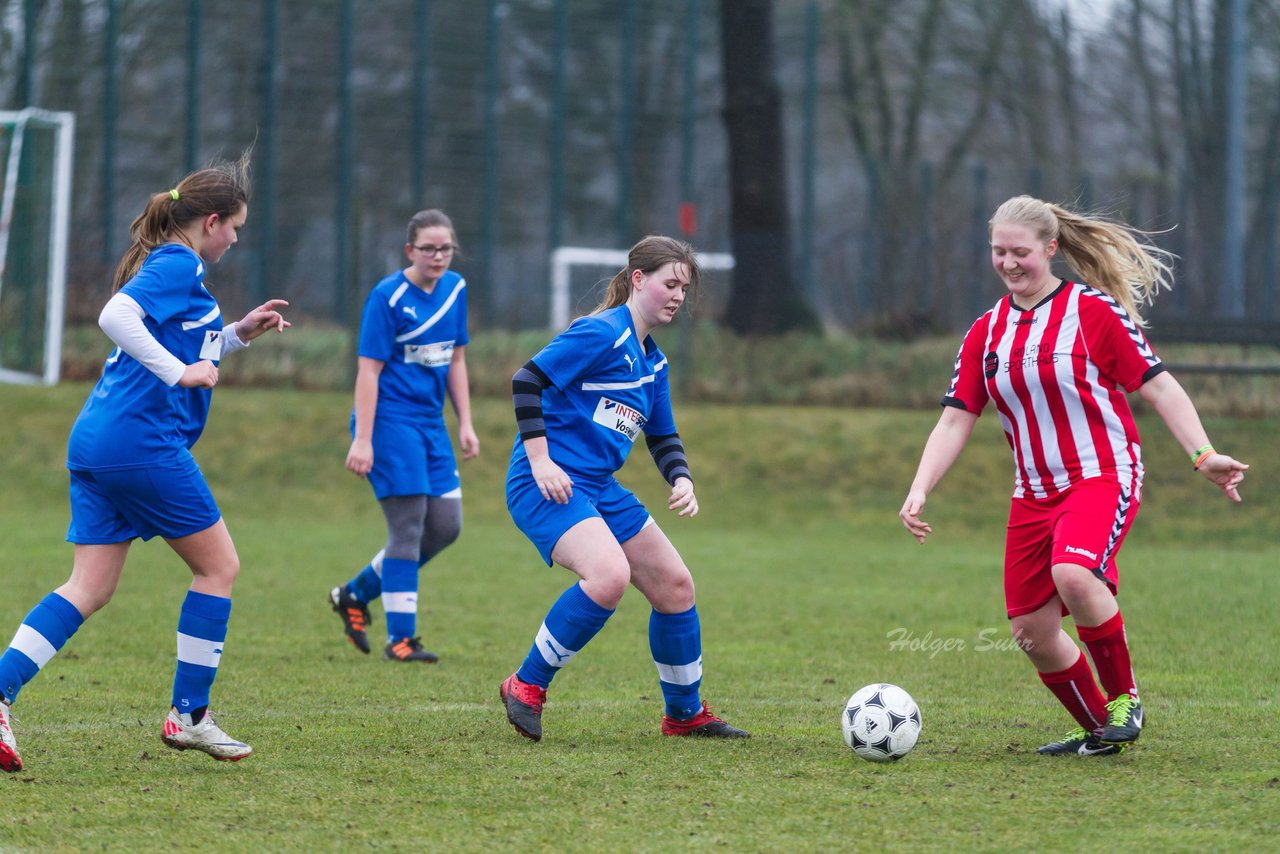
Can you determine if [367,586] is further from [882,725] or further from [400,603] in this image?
[882,725]

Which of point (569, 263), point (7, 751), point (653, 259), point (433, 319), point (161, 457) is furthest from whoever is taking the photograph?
point (569, 263)

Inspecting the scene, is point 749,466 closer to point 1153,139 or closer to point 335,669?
point 335,669

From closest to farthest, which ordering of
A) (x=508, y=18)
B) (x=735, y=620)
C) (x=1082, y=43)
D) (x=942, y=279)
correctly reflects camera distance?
1. (x=735, y=620)
2. (x=942, y=279)
3. (x=508, y=18)
4. (x=1082, y=43)

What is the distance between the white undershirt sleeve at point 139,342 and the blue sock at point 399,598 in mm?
2778

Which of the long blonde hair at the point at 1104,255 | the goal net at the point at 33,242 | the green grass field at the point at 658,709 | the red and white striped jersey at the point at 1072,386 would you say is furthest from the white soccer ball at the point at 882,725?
the goal net at the point at 33,242

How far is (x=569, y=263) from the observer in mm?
20172

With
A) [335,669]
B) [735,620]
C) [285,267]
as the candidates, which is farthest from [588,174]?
[335,669]

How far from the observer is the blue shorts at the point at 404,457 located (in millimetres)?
7031

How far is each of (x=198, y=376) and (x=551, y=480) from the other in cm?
118

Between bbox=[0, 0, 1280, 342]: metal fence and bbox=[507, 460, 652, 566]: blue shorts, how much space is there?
1094 cm

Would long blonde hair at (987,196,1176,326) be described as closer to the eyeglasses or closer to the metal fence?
the eyeglasses

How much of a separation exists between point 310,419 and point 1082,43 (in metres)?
16.7

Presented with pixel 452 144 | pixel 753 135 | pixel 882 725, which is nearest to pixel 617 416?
pixel 882 725

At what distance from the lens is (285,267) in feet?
62.3
